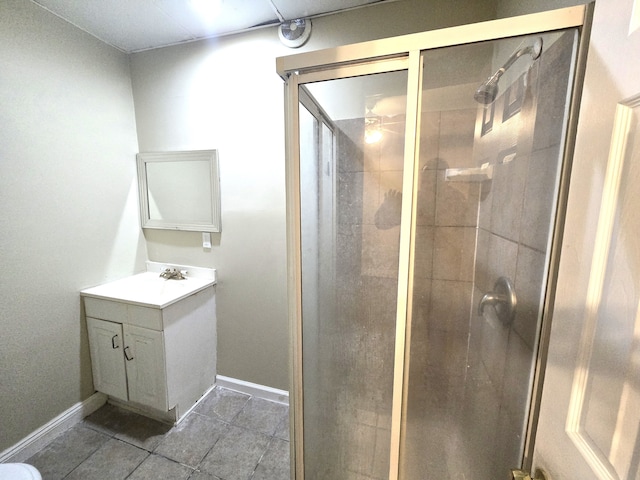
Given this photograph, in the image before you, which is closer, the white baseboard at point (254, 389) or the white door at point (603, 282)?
the white door at point (603, 282)

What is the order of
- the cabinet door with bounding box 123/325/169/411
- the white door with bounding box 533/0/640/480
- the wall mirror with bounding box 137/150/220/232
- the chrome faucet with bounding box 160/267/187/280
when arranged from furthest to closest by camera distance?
the chrome faucet with bounding box 160/267/187/280
the wall mirror with bounding box 137/150/220/232
the cabinet door with bounding box 123/325/169/411
the white door with bounding box 533/0/640/480

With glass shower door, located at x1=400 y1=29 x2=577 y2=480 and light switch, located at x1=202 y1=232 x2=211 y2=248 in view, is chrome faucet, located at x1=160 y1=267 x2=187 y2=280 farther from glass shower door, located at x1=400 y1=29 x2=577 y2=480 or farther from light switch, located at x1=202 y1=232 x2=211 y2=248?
glass shower door, located at x1=400 y1=29 x2=577 y2=480

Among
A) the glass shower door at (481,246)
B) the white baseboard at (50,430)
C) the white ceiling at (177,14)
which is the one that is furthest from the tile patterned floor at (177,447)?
the white ceiling at (177,14)

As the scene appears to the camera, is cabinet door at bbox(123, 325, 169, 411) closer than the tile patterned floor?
No

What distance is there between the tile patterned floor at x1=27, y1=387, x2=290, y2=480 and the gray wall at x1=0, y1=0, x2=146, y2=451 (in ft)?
0.79

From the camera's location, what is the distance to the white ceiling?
4.65 feet

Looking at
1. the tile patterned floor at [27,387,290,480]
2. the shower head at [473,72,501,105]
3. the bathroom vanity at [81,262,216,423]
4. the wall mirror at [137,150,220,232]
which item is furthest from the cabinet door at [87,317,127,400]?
the shower head at [473,72,501,105]

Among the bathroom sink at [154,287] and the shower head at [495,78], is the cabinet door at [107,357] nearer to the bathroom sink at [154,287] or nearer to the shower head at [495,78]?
the bathroom sink at [154,287]

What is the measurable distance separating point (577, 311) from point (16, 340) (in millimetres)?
2362

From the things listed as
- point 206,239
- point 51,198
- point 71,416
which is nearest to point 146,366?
point 71,416

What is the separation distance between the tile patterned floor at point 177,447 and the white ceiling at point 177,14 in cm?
253

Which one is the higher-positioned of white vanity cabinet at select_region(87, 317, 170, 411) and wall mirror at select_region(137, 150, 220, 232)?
wall mirror at select_region(137, 150, 220, 232)

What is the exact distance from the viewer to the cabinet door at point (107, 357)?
165 cm

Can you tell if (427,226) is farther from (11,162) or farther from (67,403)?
(67,403)
